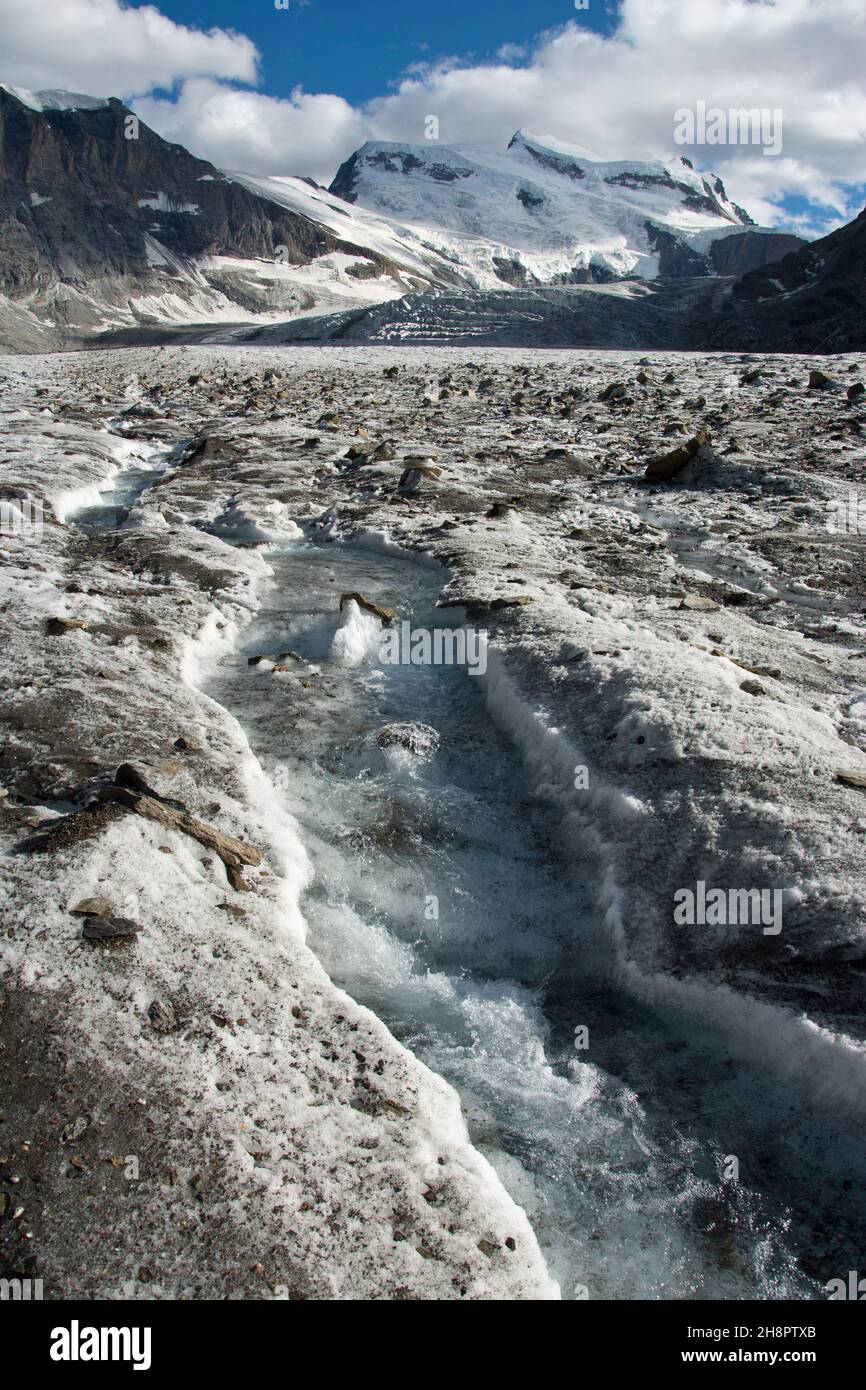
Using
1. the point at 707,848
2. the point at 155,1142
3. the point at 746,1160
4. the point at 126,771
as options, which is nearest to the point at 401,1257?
the point at 155,1142

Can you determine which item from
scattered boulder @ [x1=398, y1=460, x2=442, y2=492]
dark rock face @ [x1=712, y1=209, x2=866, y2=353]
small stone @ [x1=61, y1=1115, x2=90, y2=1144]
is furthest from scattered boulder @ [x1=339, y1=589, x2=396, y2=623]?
dark rock face @ [x1=712, y1=209, x2=866, y2=353]

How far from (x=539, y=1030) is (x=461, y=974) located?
2.30 feet

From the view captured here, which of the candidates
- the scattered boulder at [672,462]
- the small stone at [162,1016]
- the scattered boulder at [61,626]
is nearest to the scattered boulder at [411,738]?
the scattered boulder at [61,626]

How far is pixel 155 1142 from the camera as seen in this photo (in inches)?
157

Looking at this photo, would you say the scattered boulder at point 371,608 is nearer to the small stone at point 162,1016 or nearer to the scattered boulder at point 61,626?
the scattered boulder at point 61,626

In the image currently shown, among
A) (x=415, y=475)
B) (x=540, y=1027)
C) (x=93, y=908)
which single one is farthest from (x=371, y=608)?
(x=415, y=475)

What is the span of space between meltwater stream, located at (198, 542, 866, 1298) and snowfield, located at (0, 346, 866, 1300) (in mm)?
23

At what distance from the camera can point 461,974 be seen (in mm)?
5789

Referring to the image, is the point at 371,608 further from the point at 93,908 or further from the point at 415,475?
the point at 415,475

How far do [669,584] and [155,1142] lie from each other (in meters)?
9.85

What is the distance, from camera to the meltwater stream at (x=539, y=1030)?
162 inches

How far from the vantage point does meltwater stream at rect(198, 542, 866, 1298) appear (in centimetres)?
412

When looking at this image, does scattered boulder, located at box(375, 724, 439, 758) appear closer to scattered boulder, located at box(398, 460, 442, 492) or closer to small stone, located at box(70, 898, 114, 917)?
small stone, located at box(70, 898, 114, 917)

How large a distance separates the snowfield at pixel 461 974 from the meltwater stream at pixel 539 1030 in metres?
0.02
